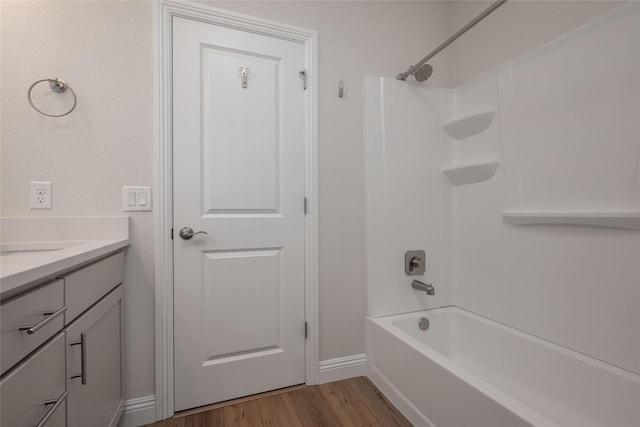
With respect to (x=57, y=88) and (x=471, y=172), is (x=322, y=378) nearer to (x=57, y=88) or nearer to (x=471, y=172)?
(x=471, y=172)

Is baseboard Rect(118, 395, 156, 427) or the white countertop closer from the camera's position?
the white countertop

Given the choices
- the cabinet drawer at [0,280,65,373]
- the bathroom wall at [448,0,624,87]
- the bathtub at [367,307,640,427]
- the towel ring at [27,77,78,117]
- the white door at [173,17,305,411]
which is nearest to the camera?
the cabinet drawer at [0,280,65,373]

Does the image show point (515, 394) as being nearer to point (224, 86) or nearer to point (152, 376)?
point (152, 376)

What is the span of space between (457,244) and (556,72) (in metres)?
1.10

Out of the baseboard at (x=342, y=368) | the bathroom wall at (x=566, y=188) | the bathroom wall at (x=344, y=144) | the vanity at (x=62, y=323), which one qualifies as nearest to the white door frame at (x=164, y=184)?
the vanity at (x=62, y=323)

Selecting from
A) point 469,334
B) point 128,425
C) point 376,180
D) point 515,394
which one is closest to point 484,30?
point 376,180

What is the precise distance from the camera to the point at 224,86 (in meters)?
1.54

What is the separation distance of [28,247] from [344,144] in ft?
5.28

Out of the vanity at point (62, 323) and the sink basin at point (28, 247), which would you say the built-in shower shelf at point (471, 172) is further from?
the sink basin at point (28, 247)

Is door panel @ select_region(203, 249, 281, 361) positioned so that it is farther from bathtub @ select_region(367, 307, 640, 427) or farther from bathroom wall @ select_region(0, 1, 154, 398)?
bathtub @ select_region(367, 307, 640, 427)

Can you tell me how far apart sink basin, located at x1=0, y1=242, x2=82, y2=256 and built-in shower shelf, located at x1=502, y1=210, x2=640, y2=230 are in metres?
2.18

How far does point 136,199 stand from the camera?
140 cm

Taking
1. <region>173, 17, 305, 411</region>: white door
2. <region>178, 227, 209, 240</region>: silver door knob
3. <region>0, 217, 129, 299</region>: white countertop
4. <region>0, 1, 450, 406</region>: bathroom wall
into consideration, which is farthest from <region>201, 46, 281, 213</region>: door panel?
<region>0, 217, 129, 299</region>: white countertop

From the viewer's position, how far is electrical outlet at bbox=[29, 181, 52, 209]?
125 centimetres
